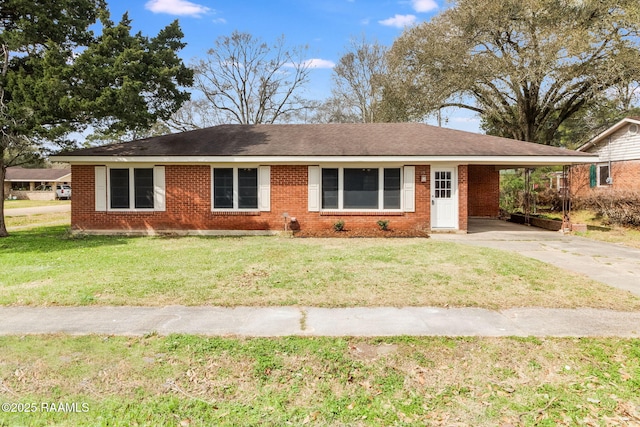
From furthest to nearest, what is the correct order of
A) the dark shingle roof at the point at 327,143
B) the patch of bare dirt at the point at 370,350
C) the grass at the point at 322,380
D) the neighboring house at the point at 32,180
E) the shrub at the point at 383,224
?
the neighboring house at the point at 32,180 < the shrub at the point at 383,224 < the dark shingle roof at the point at 327,143 < the patch of bare dirt at the point at 370,350 < the grass at the point at 322,380

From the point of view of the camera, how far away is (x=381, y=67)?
34.1 metres

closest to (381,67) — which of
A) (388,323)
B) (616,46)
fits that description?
(616,46)

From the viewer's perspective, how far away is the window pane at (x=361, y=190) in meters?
12.8

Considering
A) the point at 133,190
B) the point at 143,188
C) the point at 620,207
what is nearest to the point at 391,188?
the point at 143,188

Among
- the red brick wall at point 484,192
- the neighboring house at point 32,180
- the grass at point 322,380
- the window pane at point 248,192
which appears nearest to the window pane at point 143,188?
the window pane at point 248,192

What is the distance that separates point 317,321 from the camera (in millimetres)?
4668

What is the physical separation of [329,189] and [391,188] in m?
2.07

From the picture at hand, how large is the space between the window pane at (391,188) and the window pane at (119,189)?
28.2 feet

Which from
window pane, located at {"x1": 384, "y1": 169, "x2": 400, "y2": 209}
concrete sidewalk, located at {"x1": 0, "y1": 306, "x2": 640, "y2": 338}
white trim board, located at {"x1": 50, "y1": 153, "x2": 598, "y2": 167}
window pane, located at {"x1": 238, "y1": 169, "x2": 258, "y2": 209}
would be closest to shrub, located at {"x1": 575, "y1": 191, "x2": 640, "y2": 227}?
white trim board, located at {"x1": 50, "y1": 153, "x2": 598, "y2": 167}

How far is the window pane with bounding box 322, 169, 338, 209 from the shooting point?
1282 cm

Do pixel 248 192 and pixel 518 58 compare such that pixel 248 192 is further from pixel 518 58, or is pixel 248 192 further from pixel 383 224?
pixel 518 58

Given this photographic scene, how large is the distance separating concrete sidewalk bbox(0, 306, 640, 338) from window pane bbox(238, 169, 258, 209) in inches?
308

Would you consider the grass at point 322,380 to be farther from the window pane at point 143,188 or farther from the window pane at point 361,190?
the window pane at point 143,188

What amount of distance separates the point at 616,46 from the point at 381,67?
18.0 meters
